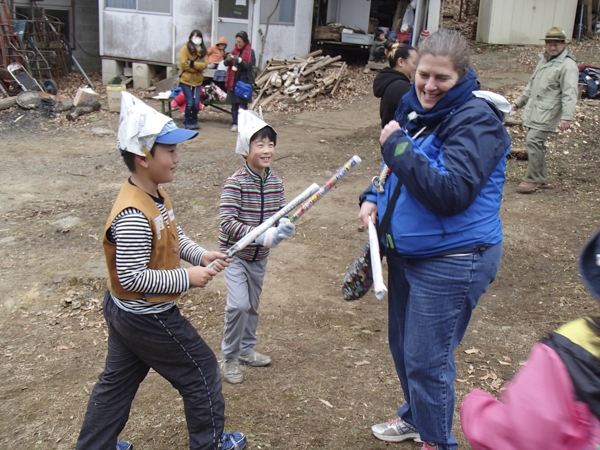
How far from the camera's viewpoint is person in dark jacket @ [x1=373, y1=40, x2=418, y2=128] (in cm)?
588

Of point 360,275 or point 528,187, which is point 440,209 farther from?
point 528,187

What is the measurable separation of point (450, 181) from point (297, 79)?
524 inches

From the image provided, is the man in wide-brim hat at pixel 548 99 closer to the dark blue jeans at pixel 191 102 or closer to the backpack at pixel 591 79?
the backpack at pixel 591 79

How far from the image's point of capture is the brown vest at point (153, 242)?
107 inches

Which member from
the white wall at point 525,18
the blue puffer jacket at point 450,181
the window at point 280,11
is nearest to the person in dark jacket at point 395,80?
the blue puffer jacket at point 450,181

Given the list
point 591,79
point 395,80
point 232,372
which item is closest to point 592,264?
point 232,372

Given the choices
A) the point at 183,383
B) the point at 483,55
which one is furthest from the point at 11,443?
the point at 483,55

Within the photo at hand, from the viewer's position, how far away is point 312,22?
1864cm

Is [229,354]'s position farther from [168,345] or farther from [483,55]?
[483,55]

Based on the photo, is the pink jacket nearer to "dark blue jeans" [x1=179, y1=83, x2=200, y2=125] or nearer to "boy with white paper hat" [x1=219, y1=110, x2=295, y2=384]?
"boy with white paper hat" [x1=219, y1=110, x2=295, y2=384]

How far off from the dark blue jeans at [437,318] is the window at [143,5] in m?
15.0

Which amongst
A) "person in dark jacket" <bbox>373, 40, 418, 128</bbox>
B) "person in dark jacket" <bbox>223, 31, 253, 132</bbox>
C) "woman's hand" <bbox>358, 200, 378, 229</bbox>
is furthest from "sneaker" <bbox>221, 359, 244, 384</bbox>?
"person in dark jacket" <bbox>223, 31, 253, 132</bbox>

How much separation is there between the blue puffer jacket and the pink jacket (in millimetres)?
1042

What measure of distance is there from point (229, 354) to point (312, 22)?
16.4m
